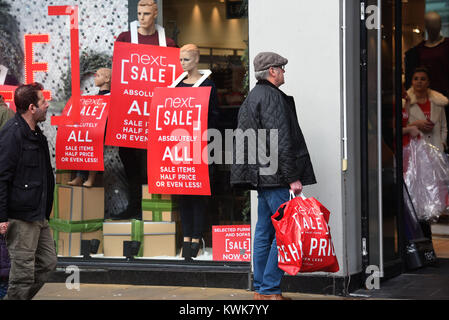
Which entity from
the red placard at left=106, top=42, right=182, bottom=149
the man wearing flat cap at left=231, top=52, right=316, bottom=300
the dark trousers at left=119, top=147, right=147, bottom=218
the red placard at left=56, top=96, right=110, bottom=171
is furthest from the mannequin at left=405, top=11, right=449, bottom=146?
the man wearing flat cap at left=231, top=52, right=316, bottom=300

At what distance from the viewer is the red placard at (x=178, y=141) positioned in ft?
28.1

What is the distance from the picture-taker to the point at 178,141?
28.3ft

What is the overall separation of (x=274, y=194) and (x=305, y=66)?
4.44ft

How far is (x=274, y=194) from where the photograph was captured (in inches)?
282

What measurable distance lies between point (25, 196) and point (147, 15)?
9.12ft

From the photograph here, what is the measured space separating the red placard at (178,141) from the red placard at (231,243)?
41cm

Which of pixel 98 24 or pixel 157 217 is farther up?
pixel 98 24

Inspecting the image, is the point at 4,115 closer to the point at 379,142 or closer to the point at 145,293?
the point at 145,293

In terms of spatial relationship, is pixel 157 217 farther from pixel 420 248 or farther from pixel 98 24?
pixel 420 248

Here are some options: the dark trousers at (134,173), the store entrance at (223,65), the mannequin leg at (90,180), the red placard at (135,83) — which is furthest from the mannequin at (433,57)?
the mannequin leg at (90,180)

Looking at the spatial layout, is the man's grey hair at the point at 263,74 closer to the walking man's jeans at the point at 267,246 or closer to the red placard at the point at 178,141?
the walking man's jeans at the point at 267,246

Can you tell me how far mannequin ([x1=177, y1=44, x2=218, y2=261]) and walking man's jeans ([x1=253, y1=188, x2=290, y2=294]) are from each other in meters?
1.37
